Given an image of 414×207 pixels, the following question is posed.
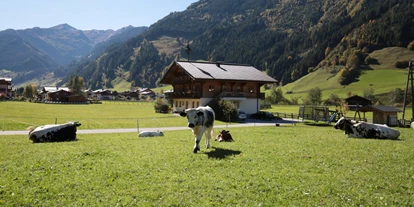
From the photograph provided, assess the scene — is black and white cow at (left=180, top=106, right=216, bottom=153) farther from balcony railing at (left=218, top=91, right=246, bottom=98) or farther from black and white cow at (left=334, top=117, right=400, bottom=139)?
balcony railing at (left=218, top=91, right=246, bottom=98)

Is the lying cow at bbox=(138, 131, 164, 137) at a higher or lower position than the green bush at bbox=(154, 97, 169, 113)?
lower

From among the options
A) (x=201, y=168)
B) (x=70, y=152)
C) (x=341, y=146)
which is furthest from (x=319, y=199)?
(x=70, y=152)

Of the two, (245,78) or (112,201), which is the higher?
(245,78)

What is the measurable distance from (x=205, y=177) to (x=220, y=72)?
49039mm

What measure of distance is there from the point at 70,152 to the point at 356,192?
44.9 ft

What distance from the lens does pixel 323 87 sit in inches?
6737

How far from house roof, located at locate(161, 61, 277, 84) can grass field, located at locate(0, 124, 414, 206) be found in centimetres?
3934

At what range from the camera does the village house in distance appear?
2201 inches

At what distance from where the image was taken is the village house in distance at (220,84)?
183 feet

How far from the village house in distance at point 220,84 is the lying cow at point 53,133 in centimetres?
3294

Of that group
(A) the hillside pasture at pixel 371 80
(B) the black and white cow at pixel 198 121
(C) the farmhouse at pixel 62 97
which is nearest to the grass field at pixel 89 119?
(B) the black and white cow at pixel 198 121

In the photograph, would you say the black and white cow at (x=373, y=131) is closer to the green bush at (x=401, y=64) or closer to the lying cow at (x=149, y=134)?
the lying cow at (x=149, y=134)

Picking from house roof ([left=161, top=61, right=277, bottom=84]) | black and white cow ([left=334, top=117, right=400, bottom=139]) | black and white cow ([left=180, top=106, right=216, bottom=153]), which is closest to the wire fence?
house roof ([left=161, top=61, right=277, bottom=84])

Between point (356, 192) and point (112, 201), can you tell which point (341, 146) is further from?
point (112, 201)
